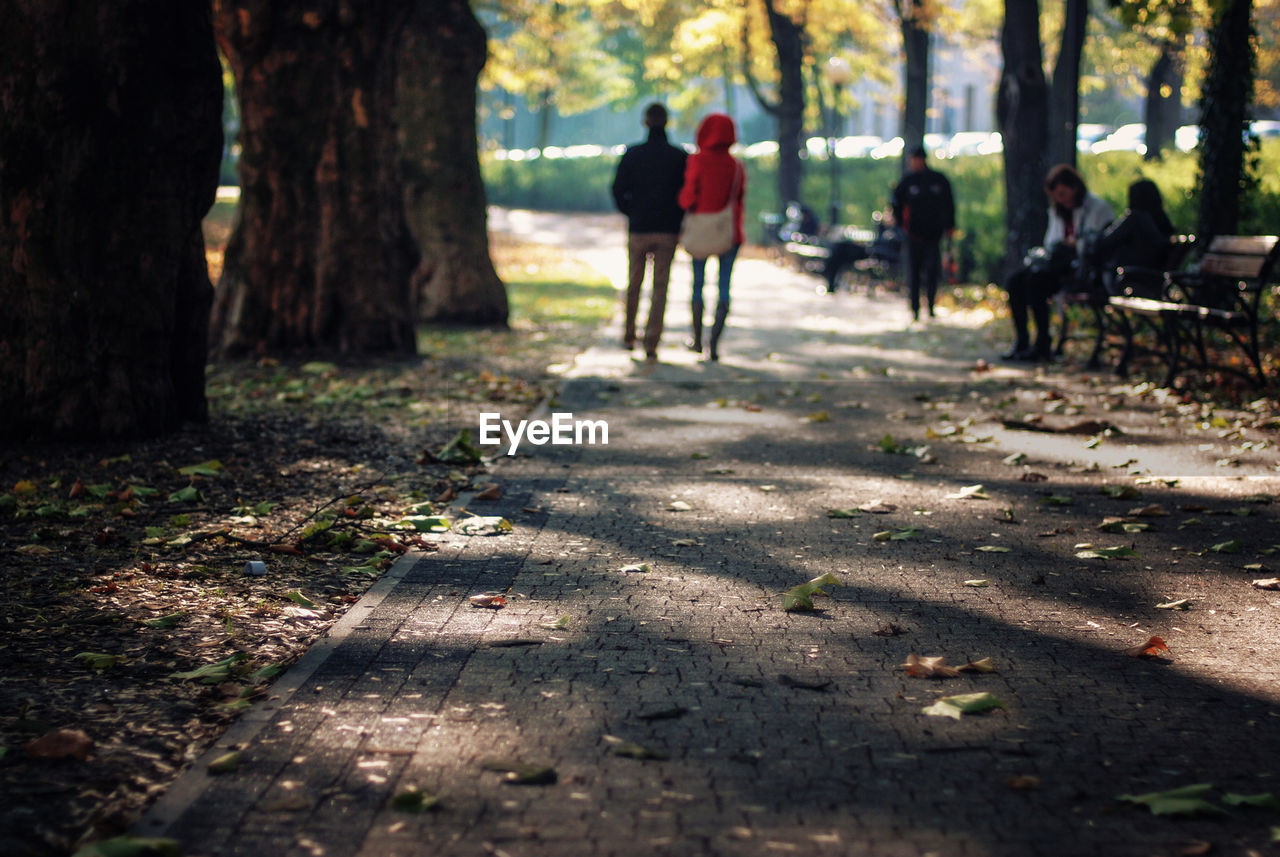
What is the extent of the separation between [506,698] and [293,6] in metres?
9.37

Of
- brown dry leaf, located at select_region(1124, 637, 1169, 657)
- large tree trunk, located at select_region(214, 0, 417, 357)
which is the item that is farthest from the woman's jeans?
brown dry leaf, located at select_region(1124, 637, 1169, 657)

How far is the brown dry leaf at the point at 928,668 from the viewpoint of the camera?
4.27 meters

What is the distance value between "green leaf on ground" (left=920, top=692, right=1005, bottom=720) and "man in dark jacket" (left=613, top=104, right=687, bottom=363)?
9004 mm

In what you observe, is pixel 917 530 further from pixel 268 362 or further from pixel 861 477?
pixel 268 362

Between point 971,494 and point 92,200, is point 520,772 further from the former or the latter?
point 92,200

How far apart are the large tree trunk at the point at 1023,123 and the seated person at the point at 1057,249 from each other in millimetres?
5806

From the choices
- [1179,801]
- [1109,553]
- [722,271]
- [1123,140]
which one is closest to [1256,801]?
[1179,801]

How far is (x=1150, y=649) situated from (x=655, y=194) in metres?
8.86

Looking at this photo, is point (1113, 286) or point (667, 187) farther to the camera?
point (667, 187)

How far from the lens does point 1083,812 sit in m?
3.28

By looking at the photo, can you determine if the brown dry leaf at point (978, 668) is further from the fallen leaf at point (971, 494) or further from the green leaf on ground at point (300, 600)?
the fallen leaf at point (971, 494)

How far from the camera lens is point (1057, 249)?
42.0ft

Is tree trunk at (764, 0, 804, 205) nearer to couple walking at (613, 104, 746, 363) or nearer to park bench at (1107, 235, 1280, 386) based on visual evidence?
couple walking at (613, 104, 746, 363)

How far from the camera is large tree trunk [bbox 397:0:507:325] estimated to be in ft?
52.6
